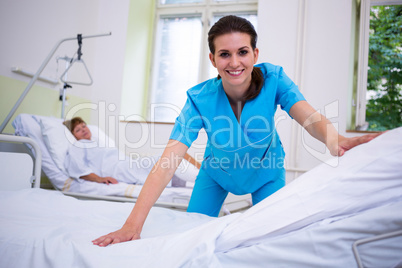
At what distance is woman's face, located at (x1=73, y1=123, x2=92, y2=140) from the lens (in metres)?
2.47

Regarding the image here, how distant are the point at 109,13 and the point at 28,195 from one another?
105 inches

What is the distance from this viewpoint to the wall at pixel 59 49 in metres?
2.26

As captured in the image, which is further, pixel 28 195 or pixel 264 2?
pixel 264 2

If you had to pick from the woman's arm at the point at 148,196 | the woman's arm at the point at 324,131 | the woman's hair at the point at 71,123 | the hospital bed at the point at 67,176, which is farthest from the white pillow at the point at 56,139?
the woman's arm at the point at 324,131

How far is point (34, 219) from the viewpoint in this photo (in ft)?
3.23

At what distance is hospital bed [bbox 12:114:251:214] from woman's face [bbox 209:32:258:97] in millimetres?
912

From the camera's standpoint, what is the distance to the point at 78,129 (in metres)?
2.49

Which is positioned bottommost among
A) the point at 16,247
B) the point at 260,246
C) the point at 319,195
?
the point at 16,247

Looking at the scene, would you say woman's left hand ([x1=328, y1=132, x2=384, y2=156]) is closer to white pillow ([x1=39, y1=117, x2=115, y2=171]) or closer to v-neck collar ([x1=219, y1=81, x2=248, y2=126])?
v-neck collar ([x1=219, y1=81, x2=248, y2=126])

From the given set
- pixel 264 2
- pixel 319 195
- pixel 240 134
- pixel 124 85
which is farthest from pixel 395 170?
pixel 124 85

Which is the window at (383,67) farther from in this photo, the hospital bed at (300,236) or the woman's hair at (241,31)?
the hospital bed at (300,236)

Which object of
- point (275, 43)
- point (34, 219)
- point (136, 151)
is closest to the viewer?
point (34, 219)

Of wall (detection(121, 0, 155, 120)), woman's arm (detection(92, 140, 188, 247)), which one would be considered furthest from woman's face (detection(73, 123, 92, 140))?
woman's arm (detection(92, 140, 188, 247))

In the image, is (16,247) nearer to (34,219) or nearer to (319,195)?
(34,219)
